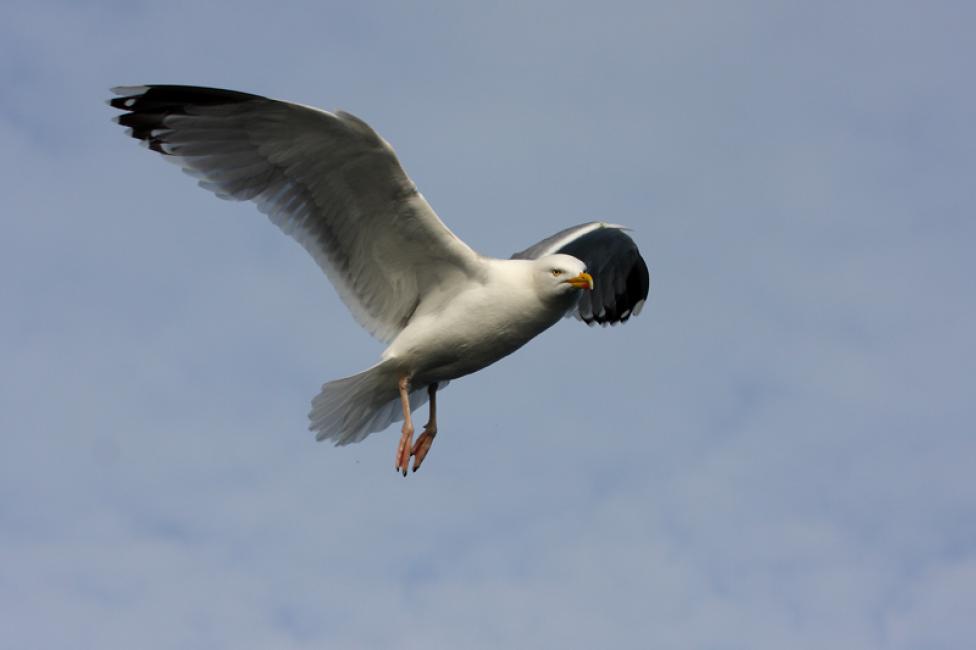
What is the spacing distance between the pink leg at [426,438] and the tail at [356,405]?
6.2 inches

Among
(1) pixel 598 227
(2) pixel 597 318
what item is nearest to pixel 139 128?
(1) pixel 598 227

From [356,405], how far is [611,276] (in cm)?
312

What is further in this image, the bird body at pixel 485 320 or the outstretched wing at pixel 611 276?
the outstretched wing at pixel 611 276

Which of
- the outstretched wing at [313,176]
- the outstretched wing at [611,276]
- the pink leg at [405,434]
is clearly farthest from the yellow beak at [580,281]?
the outstretched wing at [611,276]

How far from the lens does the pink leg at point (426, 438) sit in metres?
11.1

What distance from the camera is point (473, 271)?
1059 cm

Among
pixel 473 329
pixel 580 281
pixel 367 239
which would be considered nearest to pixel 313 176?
pixel 367 239

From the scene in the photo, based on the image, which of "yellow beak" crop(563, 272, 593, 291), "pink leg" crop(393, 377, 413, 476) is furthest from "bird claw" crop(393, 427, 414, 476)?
"yellow beak" crop(563, 272, 593, 291)

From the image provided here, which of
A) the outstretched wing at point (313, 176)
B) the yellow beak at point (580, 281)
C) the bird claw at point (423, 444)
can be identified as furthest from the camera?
the bird claw at point (423, 444)

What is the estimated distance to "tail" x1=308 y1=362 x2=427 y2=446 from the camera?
35.8ft

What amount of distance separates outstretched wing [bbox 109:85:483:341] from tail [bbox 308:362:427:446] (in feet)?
1.99

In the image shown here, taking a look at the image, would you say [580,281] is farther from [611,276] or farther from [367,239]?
[611,276]

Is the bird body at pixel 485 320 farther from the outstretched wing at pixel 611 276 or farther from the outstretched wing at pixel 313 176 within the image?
the outstretched wing at pixel 611 276

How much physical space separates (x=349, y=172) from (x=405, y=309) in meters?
Result: 1.27
